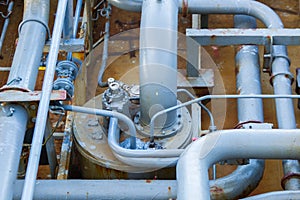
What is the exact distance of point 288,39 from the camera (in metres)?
3.47

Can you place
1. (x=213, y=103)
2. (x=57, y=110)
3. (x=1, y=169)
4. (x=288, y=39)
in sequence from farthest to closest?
(x=213, y=103), (x=288, y=39), (x=57, y=110), (x=1, y=169)

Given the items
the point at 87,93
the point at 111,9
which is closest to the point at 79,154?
the point at 87,93

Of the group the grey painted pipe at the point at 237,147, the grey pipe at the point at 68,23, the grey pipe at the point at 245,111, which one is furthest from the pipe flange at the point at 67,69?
the grey painted pipe at the point at 237,147

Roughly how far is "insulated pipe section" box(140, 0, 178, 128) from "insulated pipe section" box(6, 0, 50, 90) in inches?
22.5

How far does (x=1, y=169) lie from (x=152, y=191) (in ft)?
2.41

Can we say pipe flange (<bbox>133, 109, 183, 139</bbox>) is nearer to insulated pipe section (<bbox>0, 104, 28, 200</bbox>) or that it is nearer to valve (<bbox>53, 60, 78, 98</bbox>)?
valve (<bbox>53, 60, 78, 98</bbox>)

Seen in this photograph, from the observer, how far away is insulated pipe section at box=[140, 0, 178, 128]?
9.84 ft

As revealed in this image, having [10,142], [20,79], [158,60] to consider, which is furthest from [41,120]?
[158,60]

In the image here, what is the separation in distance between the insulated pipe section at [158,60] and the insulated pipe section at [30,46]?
0.57 meters

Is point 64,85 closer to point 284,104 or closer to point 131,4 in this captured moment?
point 131,4

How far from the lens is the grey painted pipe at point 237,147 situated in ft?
6.87

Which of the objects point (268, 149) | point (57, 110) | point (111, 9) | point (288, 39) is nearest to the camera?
point (268, 149)

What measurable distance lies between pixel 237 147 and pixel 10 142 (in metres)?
1.03

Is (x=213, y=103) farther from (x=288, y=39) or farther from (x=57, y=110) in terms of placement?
(x=57, y=110)
